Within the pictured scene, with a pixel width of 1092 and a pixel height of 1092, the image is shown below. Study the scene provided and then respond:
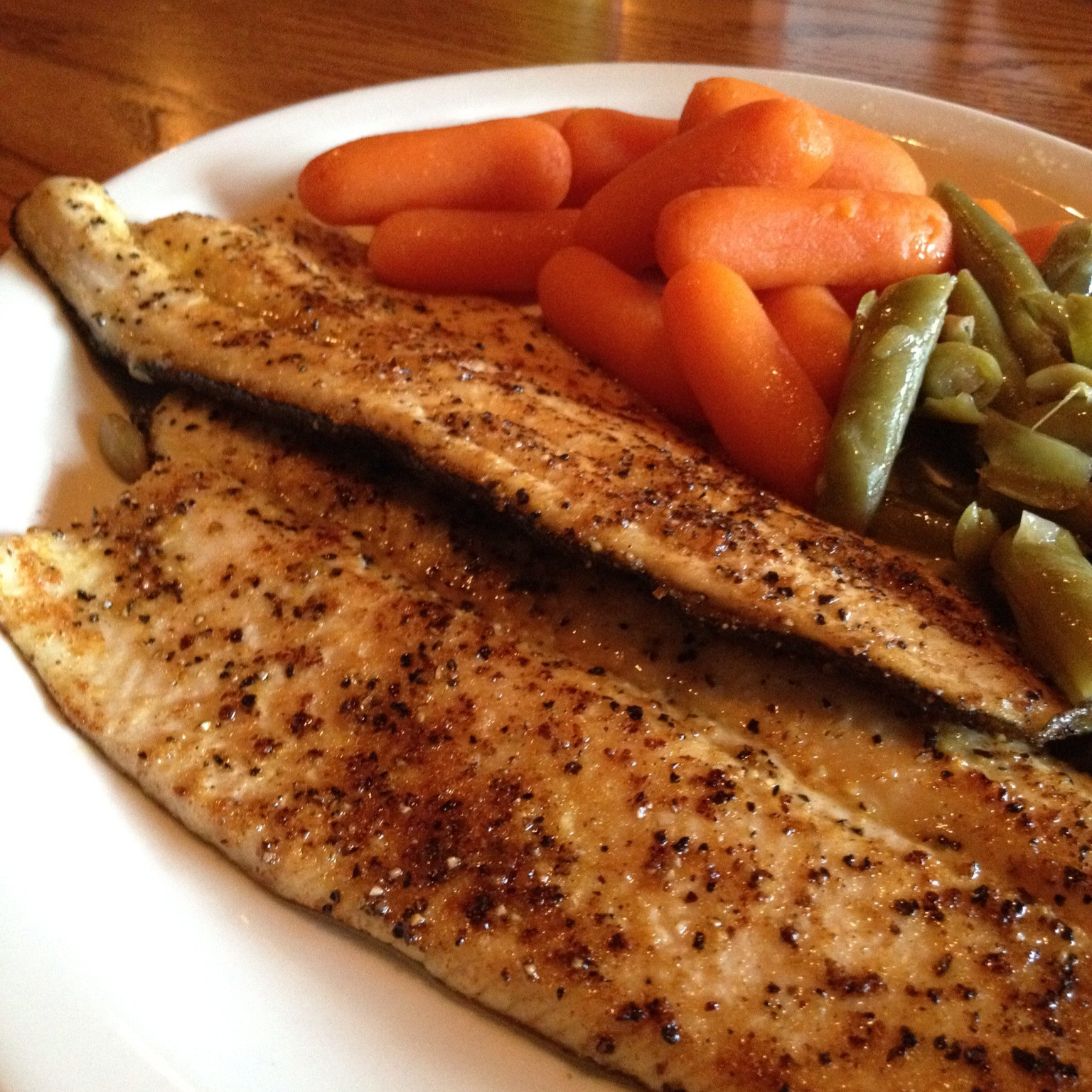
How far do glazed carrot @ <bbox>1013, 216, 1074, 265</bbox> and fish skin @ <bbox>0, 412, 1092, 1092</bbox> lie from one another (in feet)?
5.93

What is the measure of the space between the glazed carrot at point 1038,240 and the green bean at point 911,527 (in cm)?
98

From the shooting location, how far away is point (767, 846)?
4.99 ft

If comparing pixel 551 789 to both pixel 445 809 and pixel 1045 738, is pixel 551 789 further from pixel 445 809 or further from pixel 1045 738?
pixel 1045 738

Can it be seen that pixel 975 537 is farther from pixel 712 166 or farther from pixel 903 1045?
pixel 712 166

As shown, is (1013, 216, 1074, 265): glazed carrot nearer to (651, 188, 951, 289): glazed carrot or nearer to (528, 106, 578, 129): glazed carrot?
→ (651, 188, 951, 289): glazed carrot

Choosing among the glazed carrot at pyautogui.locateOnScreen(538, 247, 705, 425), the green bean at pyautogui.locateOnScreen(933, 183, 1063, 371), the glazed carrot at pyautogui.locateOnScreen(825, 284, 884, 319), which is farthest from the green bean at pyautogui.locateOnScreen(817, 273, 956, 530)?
the glazed carrot at pyautogui.locateOnScreen(538, 247, 705, 425)

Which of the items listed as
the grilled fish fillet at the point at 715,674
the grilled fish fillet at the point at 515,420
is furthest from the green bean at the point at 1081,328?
the grilled fish fillet at the point at 715,674

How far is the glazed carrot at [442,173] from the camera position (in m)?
2.93

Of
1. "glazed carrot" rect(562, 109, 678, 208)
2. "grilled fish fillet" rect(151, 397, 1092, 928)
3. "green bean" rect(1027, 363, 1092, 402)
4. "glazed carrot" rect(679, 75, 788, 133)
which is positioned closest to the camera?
"grilled fish fillet" rect(151, 397, 1092, 928)

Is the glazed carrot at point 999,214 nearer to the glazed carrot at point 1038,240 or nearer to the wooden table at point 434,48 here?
the glazed carrot at point 1038,240

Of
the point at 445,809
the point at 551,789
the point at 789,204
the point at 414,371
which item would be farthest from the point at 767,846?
the point at 789,204

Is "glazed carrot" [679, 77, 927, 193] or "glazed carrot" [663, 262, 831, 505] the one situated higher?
"glazed carrot" [679, 77, 927, 193]

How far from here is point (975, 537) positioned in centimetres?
201

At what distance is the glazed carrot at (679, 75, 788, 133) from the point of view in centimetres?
285
